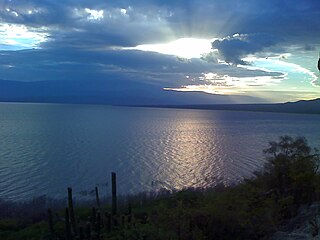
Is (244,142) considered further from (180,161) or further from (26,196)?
(26,196)

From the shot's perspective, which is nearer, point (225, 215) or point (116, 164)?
point (225, 215)

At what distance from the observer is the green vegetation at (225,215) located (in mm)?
14367

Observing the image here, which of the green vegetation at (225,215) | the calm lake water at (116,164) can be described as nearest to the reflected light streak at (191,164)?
the calm lake water at (116,164)

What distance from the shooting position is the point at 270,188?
20.7 metres

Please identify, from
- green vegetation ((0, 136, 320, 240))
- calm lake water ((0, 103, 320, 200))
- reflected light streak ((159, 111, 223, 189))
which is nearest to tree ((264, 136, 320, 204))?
green vegetation ((0, 136, 320, 240))

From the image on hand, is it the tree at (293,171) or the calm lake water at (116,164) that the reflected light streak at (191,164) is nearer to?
the calm lake water at (116,164)

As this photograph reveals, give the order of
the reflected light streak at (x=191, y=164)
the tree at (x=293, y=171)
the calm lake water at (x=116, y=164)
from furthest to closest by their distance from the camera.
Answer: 1. the reflected light streak at (x=191, y=164)
2. the calm lake water at (x=116, y=164)
3. the tree at (x=293, y=171)

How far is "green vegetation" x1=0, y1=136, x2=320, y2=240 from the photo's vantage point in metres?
14.4

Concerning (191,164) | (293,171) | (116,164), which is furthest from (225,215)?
(191,164)

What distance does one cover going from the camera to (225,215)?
15016 mm

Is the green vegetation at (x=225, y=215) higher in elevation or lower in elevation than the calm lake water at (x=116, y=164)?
higher

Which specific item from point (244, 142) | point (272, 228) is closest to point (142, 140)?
point (244, 142)

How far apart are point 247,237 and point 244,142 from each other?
53844 mm

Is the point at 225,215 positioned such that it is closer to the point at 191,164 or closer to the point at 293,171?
the point at 293,171
